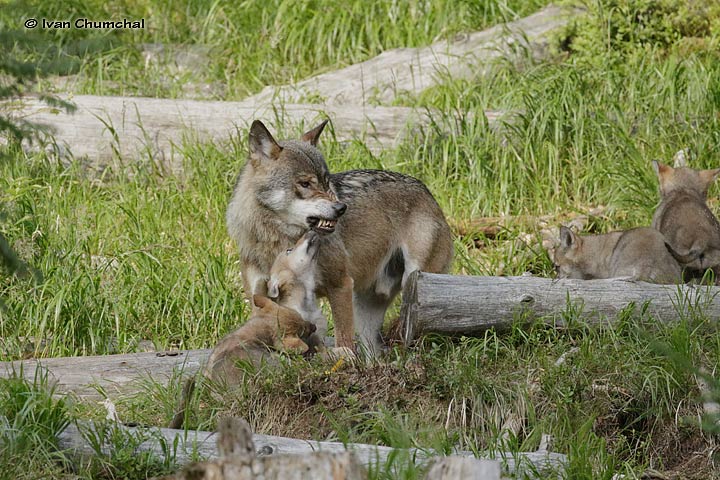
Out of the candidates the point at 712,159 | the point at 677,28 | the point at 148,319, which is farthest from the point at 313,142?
the point at 677,28

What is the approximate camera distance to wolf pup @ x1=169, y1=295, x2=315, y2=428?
5.79 meters

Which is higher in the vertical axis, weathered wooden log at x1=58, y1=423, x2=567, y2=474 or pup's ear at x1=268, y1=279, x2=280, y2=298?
pup's ear at x1=268, y1=279, x2=280, y2=298

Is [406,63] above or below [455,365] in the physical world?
above

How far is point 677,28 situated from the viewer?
1104 centimetres

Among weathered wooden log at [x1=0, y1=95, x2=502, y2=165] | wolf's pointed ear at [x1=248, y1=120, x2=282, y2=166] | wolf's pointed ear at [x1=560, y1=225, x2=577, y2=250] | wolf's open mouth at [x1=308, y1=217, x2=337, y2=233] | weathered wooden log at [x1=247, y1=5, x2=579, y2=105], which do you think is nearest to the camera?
wolf's open mouth at [x1=308, y1=217, x2=337, y2=233]

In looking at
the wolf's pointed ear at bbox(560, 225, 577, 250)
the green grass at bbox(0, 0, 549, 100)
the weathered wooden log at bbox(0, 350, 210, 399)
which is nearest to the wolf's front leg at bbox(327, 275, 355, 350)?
the weathered wooden log at bbox(0, 350, 210, 399)

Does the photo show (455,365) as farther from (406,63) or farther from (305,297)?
(406,63)

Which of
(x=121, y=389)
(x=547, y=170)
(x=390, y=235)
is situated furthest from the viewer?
(x=547, y=170)

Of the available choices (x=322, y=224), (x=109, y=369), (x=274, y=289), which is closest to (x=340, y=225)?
(x=322, y=224)

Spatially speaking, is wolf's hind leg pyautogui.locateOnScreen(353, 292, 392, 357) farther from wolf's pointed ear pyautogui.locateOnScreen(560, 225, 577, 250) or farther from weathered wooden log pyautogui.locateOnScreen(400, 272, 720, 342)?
wolf's pointed ear pyautogui.locateOnScreen(560, 225, 577, 250)

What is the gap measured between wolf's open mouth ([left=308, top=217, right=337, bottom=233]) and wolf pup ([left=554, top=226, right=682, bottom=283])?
2184 mm

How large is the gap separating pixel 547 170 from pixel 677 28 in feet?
9.32

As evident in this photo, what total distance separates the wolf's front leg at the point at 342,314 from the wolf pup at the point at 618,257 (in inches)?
80.1

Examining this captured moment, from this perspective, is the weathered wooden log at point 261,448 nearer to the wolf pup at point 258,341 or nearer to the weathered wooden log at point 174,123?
the wolf pup at point 258,341
